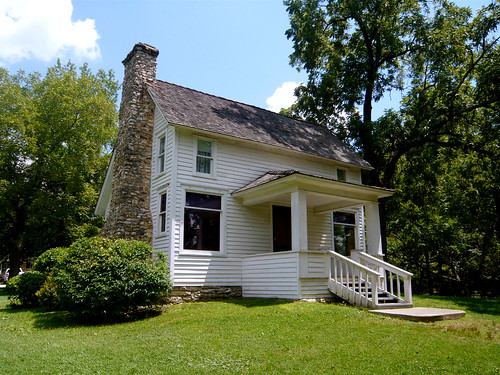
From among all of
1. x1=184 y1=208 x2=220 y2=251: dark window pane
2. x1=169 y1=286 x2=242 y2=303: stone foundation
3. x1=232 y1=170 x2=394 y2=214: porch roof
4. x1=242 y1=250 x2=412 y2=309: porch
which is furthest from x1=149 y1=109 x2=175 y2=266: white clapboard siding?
x1=242 y1=250 x2=412 y2=309: porch

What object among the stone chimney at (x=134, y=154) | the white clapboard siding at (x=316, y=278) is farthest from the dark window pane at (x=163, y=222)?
the white clapboard siding at (x=316, y=278)

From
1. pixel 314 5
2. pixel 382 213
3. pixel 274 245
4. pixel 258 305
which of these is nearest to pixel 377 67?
pixel 314 5

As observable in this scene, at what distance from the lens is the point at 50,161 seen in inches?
1011

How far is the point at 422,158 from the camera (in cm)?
2225

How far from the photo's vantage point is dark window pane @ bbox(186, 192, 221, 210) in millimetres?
13586

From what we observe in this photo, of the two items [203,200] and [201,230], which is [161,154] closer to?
[203,200]

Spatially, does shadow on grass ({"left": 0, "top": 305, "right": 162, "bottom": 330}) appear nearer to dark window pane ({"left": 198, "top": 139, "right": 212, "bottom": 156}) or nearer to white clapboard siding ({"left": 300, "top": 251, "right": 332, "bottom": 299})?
white clapboard siding ({"left": 300, "top": 251, "right": 332, "bottom": 299})

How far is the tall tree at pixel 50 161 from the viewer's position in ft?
82.0

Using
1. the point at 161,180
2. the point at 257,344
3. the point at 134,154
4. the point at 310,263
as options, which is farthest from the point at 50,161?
the point at 257,344

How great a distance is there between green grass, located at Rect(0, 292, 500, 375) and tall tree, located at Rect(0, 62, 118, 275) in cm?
1592

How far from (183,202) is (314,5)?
48.0 feet

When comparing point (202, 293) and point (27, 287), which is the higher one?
→ point (27, 287)

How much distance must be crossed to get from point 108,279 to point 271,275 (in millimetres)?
4841

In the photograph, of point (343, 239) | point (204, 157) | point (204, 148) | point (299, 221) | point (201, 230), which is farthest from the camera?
point (343, 239)
